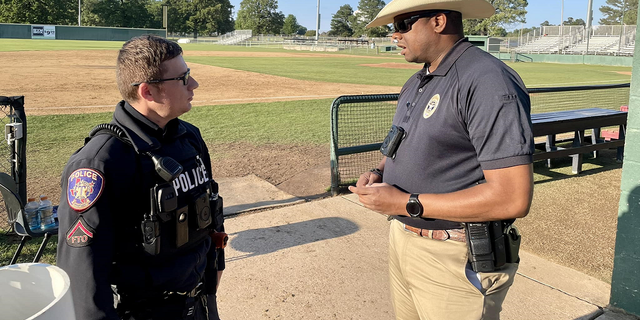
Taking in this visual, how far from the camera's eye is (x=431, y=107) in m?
1.99

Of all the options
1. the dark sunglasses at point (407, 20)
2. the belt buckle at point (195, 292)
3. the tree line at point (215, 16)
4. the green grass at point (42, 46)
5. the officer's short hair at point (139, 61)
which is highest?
the tree line at point (215, 16)

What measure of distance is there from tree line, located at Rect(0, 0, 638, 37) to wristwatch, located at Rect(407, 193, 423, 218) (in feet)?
218

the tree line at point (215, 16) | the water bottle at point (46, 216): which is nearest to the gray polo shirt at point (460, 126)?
the water bottle at point (46, 216)

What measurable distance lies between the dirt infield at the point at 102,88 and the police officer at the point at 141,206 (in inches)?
410

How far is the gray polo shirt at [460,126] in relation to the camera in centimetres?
173

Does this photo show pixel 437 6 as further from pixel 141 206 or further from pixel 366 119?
pixel 366 119

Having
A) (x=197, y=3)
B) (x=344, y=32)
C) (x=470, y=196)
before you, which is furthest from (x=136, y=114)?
(x=344, y=32)

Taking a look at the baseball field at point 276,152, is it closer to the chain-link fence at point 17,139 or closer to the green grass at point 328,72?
the chain-link fence at point 17,139

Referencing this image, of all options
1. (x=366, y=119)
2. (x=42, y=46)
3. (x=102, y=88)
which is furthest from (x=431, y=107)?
(x=42, y=46)

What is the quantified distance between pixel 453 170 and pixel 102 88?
1614 centimetres

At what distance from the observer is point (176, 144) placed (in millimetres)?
2070

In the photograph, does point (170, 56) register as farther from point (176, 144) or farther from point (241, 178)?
point (241, 178)

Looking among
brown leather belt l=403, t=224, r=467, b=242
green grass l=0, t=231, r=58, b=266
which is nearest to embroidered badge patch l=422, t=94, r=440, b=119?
brown leather belt l=403, t=224, r=467, b=242

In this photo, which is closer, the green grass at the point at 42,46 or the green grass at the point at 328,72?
the green grass at the point at 328,72
